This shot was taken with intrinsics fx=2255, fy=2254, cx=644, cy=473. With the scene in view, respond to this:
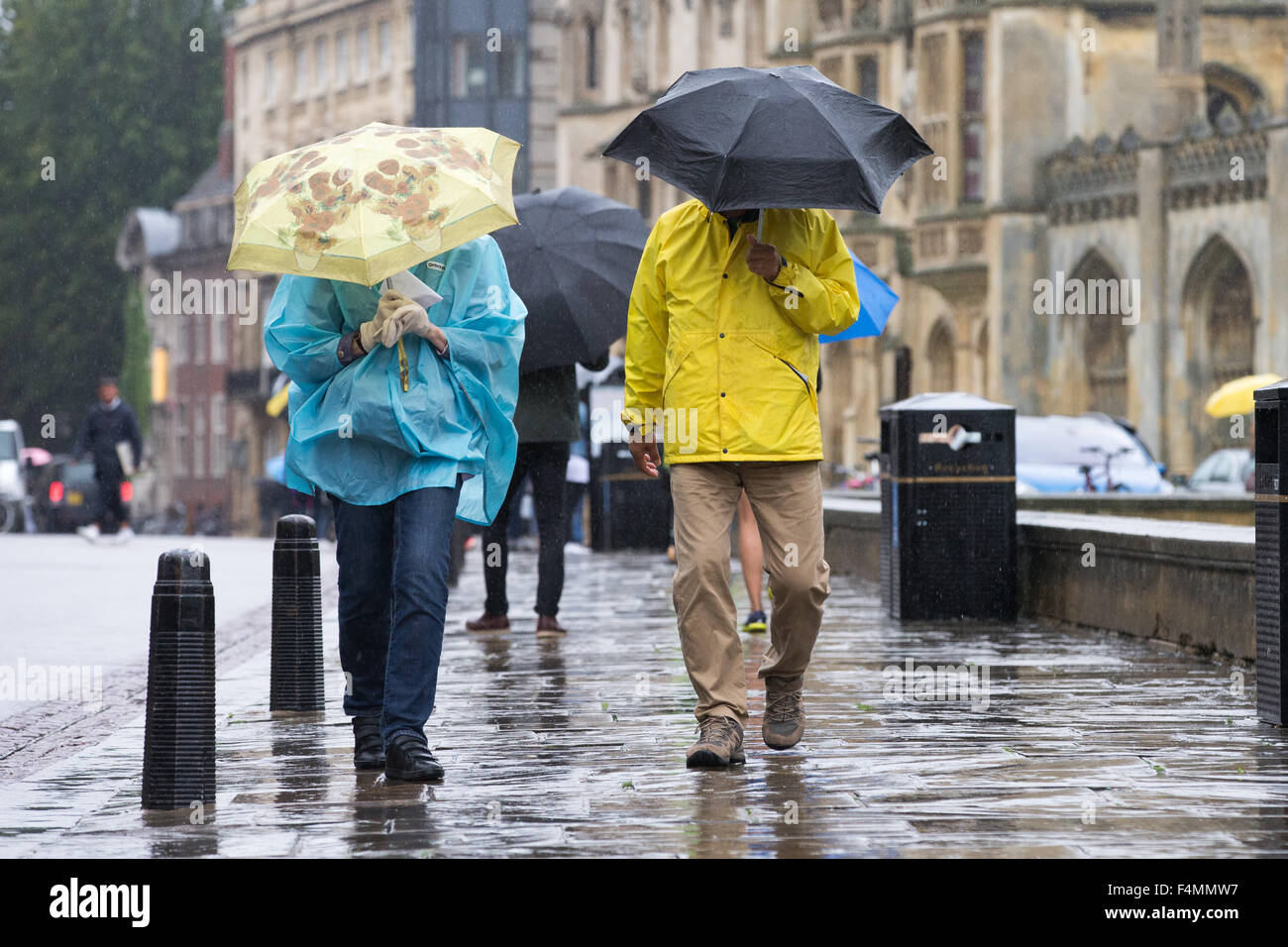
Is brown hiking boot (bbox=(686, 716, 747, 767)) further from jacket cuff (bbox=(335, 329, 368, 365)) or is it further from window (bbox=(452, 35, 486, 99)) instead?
window (bbox=(452, 35, 486, 99))

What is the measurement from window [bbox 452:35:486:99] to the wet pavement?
54.6m

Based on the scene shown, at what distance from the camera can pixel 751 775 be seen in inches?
265

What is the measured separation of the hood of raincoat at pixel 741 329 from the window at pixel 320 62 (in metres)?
66.1

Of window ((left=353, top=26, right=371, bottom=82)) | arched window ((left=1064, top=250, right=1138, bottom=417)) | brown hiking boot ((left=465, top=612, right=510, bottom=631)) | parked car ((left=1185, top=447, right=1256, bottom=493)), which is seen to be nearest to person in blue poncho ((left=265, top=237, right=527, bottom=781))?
brown hiking boot ((left=465, top=612, right=510, bottom=631))

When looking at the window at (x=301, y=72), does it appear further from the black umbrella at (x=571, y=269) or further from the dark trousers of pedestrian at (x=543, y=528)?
the dark trousers of pedestrian at (x=543, y=528)

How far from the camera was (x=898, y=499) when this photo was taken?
41.5 ft

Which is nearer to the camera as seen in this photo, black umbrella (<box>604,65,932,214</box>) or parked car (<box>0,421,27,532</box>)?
black umbrella (<box>604,65,932,214</box>)

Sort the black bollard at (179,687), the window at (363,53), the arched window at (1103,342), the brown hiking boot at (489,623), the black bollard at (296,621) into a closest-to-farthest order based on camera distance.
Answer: the black bollard at (179,687)
the black bollard at (296,621)
the brown hiking boot at (489,623)
the arched window at (1103,342)
the window at (363,53)

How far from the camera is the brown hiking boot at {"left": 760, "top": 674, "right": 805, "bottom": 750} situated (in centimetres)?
725

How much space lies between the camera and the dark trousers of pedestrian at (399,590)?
21.9ft

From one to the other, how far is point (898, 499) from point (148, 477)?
68.1 m

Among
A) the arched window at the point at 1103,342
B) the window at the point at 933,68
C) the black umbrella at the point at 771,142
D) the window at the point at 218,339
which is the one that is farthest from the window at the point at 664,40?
the black umbrella at the point at 771,142

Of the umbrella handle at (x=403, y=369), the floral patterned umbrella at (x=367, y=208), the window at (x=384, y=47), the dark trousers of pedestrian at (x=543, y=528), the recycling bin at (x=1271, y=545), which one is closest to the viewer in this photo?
the floral patterned umbrella at (x=367, y=208)
